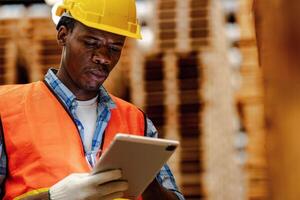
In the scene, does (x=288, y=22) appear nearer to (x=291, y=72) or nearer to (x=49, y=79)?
(x=291, y=72)

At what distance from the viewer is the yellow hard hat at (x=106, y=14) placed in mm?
1824

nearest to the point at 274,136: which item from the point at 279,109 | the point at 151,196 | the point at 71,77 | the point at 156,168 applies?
the point at 279,109

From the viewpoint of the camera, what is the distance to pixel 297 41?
418mm

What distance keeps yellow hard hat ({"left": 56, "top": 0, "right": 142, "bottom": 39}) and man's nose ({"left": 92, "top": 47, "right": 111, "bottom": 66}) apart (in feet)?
0.22

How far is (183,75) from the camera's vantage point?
5.55m

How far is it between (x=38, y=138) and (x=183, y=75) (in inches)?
158

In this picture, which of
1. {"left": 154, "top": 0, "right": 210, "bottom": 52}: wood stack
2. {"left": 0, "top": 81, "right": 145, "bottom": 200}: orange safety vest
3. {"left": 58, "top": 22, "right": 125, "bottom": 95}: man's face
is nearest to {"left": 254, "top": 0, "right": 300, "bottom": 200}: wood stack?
{"left": 0, "top": 81, "right": 145, "bottom": 200}: orange safety vest

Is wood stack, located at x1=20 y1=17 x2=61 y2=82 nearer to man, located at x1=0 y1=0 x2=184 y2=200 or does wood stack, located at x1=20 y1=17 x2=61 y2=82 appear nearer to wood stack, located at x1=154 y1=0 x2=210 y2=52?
wood stack, located at x1=154 y1=0 x2=210 y2=52

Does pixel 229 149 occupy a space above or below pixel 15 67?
below

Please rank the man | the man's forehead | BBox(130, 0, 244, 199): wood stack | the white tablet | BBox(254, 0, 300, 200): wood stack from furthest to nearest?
BBox(130, 0, 244, 199): wood stack
the man's forehead
the man
the white tablet
BBox(254, 0, 300, 200): wood stack

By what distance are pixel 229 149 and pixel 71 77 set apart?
4048mm

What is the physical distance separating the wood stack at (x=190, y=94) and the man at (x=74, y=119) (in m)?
3.44

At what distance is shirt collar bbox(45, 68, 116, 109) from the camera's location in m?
1.76

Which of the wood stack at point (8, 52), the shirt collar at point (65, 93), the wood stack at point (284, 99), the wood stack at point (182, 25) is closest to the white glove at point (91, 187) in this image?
the shirt collar at point (65, 93)
